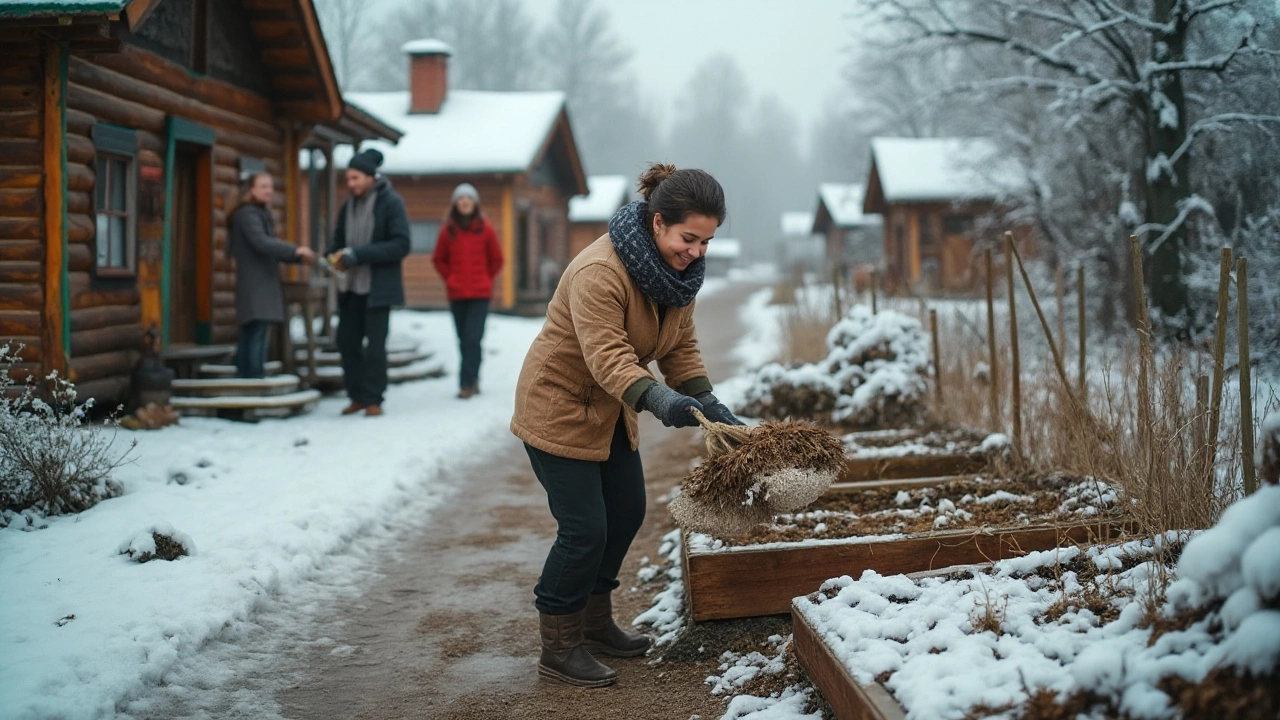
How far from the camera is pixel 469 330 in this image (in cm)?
977

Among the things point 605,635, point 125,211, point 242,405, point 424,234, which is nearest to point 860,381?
point 605,635

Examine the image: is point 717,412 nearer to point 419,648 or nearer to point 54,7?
point 419,648

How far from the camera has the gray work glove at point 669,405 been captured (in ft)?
10.1

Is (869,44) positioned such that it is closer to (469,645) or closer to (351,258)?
(351,258)

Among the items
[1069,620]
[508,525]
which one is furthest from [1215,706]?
[508,525]

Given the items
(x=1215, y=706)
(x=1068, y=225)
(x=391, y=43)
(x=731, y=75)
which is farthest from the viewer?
(x=731, y=75)

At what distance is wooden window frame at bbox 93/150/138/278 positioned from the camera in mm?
7915

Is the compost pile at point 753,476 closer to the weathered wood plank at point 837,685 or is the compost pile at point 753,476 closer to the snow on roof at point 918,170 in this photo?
the weathered wood plank at point 837,685

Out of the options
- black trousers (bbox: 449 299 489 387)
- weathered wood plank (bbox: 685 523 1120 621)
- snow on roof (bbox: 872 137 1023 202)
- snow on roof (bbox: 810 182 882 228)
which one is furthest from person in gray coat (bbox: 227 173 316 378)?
snow on roof (bbox: 810 182 882 228)

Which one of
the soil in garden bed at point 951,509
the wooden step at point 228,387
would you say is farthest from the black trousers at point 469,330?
the soil in garden bed at point 951,509

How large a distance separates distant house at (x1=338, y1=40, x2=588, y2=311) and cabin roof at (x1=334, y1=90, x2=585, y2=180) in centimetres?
2

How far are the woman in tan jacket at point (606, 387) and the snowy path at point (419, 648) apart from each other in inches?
8.7

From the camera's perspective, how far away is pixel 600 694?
11.5ft

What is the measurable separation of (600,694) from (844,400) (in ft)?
12.6
